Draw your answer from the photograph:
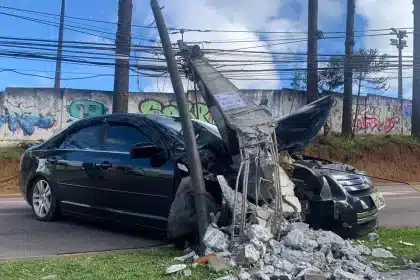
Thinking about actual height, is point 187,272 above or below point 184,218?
below

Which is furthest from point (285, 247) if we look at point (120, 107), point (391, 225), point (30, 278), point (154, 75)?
point (154, 75)

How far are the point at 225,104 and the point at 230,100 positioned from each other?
0.10 metres

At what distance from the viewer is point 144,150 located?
22.0ft

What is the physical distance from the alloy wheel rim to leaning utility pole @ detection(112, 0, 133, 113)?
10930 millimetres

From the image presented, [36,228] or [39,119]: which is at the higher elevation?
[39,119]

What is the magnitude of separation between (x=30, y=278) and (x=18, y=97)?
1738 cm

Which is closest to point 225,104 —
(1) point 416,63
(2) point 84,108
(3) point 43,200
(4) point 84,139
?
(4) point 84,139

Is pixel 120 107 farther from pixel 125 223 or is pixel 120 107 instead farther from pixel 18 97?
pixel 125 223

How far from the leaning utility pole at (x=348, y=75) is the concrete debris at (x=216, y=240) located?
20.3 metres

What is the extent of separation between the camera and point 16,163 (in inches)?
750

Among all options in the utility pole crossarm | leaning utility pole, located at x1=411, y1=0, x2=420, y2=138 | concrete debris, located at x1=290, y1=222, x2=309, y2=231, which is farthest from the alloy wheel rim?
leaning utility pole, located at x1=411, y1=0, x2=420, y2=138

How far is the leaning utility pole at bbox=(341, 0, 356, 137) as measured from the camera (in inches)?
987

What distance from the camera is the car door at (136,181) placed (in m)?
6.62

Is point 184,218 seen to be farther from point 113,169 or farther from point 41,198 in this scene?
point 41,198
